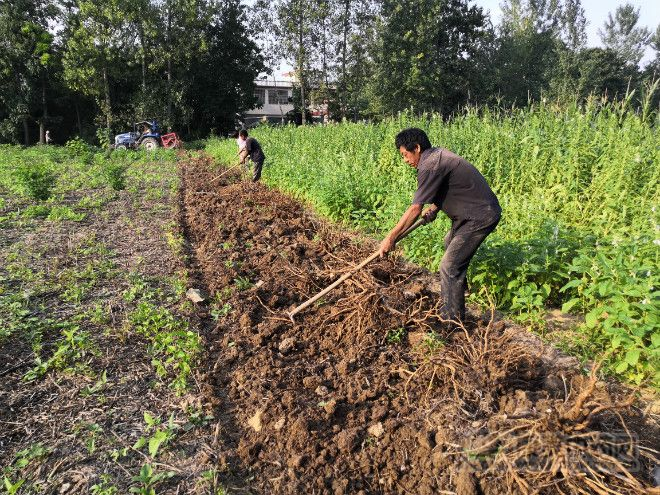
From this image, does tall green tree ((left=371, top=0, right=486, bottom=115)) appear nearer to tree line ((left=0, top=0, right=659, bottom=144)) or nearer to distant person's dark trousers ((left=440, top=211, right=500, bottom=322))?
tree line ((left=0, top=0, right=659, bottom=144))

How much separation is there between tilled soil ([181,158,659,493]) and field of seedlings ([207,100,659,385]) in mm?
401

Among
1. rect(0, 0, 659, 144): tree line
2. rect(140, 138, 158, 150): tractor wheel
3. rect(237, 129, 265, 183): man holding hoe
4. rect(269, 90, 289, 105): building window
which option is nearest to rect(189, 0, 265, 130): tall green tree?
rect(0, 0, 659, 144): tree line

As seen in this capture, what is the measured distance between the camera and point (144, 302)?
4445mm

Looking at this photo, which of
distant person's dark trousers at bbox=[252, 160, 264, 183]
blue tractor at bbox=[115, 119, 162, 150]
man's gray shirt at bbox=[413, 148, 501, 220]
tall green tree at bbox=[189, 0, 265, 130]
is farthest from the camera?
tall green tree at bbox=[189, 0, 265, 130]

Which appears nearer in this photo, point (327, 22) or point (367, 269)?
point (367, 269)

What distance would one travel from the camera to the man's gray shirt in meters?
3.50

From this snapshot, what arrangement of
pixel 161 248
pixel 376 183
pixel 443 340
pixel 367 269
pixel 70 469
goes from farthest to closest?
pixel 376 183
pixel 161 248
pixel 367 269
pixel 443 340
pixel 70 469

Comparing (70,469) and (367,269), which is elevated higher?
(367,269)

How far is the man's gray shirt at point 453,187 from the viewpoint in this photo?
11.5 feet

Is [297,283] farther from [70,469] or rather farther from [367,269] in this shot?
[70,469]

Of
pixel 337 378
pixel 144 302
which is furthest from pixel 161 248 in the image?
pixel 337 378

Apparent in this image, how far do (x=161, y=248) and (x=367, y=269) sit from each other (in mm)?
3318

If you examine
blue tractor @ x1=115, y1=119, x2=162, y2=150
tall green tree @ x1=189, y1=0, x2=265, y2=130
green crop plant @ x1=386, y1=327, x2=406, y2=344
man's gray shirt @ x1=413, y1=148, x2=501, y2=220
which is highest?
tall green tree @ x1=189, y1=0, x2=265, y2=130

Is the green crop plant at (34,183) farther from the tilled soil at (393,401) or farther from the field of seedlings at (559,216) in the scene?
the tilled soil at (393,401)
